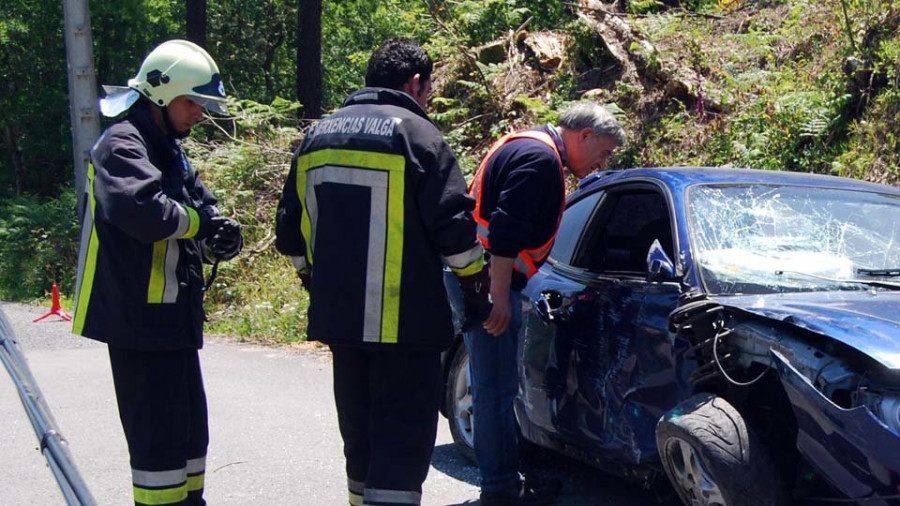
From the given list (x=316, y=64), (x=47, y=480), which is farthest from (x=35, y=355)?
(x=316, y=64)

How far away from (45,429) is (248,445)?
4.03 meters

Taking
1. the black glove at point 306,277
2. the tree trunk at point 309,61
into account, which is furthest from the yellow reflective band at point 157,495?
the tree trunk at point 309,61

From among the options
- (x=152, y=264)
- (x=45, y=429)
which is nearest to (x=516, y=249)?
(x=152, y=264)

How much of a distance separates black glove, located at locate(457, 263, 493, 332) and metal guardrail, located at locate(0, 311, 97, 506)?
163 cm

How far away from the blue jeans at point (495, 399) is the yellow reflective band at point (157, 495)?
1.55 m

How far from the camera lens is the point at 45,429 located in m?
2.46

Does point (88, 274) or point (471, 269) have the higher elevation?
point (471, 269)

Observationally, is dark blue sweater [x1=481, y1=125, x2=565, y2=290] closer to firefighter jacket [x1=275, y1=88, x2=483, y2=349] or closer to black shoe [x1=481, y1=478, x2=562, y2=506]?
firefighter jacket [x1=275, y1=88, x2=483, y2=349]

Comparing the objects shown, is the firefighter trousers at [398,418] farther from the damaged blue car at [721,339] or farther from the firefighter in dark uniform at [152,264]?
the damaged blue car at [721,339]

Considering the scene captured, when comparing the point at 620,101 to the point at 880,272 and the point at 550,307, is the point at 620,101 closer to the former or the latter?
the point at 550,307

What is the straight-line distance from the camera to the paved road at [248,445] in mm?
5414

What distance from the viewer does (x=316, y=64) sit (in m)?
19.8

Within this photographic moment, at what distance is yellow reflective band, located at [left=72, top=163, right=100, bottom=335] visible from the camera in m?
3.96

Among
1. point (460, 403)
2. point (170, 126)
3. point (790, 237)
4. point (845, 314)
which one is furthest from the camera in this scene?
point (460, 403)
